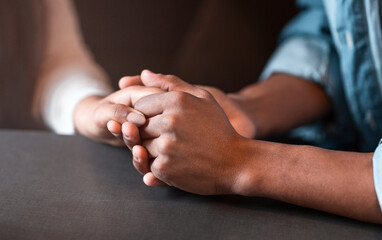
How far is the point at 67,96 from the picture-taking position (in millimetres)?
583

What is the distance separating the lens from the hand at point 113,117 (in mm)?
361

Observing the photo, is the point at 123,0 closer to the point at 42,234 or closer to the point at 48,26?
the point at 48,26

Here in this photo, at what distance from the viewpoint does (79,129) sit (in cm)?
47

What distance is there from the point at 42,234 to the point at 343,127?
1.48 ft

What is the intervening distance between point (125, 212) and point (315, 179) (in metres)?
0.15

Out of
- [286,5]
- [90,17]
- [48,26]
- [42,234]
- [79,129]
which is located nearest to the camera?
[42,234]

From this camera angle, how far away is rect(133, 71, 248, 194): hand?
330 millimetres

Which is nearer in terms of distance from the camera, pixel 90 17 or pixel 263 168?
pixel 263 168

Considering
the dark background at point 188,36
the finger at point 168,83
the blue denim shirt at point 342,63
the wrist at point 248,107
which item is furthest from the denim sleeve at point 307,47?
the dark background at point 188,36

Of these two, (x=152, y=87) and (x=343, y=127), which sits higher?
(x=152, y=87)

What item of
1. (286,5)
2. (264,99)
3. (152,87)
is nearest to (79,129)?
(152,87)

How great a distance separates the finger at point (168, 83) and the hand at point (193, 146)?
0.11ft

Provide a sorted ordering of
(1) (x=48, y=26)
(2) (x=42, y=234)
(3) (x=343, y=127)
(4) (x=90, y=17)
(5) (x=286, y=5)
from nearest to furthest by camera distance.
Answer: (2) (x=42, y=234) → (3) (x=343, y=127) → (1) (x=48, y=26) → (5) (x=286, y=5) → (4) (x=90, y=17)

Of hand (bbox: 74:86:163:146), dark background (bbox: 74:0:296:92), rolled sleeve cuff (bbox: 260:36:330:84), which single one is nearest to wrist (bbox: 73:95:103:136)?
hand (bbox: 74:86:163:146)
